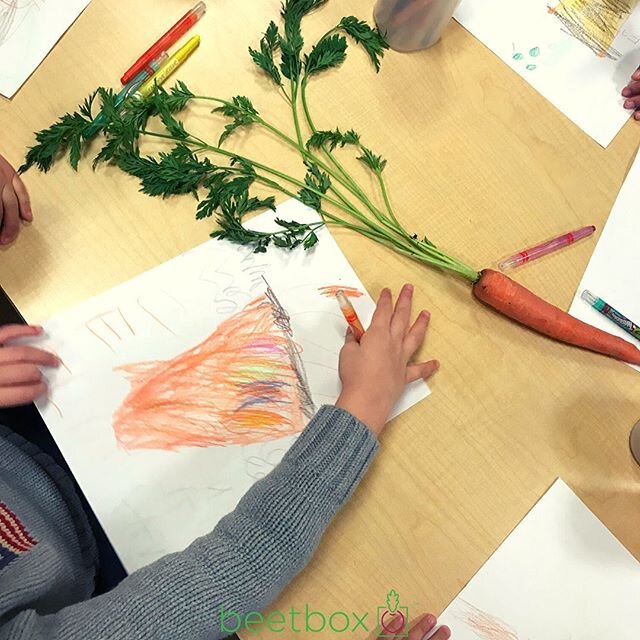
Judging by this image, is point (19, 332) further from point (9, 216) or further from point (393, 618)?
point (393, 618)

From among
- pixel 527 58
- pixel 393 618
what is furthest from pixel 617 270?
pixel 393 618

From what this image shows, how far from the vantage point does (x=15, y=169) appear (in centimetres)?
79

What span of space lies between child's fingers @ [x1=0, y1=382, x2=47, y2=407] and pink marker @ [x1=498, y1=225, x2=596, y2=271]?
2.01 feet

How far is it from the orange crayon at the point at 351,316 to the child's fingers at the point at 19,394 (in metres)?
0.38

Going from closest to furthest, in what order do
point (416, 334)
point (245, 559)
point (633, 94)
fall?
1. point (245, 559)
2. point (416, 334)
3. point (633, 94)

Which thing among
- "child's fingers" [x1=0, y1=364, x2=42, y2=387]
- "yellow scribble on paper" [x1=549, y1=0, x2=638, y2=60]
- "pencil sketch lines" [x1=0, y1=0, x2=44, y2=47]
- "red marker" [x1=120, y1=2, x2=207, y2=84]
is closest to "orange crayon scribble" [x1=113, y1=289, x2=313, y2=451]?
"child's fingers" [x1=0, y1=364, x2=42, y2=387]

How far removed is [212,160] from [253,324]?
Answer: 233 mm

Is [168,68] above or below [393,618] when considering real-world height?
above

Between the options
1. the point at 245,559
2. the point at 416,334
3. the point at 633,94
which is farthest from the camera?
the point at 633,94

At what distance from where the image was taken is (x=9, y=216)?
2.48 feet

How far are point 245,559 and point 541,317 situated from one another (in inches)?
18.5

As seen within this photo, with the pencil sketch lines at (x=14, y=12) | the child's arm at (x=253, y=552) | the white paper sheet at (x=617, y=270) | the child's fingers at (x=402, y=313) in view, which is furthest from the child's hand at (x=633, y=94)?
the pencil sketch lines at (x=14, y=12)

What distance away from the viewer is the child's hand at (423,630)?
2.29 ft

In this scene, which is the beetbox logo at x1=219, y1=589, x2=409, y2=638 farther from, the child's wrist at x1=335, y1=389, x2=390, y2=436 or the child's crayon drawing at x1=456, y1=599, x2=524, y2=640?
the child's wrist at x1=335, y1=389, x2=390, y2=436
